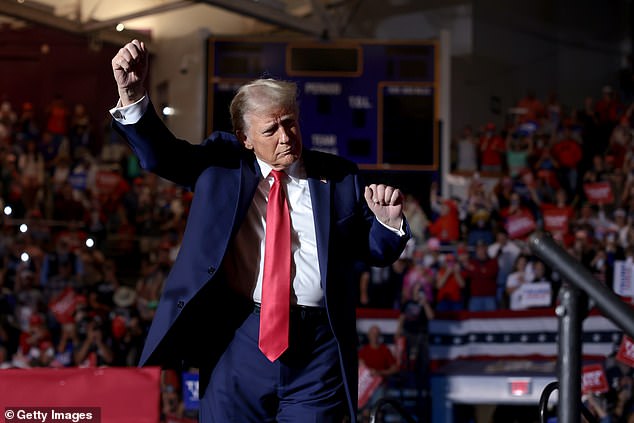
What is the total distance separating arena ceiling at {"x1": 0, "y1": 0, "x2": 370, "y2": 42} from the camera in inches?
618

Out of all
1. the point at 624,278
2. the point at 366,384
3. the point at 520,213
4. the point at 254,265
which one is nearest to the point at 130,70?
the point at 254,265

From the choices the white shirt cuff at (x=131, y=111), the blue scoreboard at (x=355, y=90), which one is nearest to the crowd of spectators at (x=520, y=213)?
the blue scoreboard at (x=355, y=90)

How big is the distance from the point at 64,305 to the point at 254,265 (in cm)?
990

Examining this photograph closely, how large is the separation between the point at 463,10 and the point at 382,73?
542 centimetres

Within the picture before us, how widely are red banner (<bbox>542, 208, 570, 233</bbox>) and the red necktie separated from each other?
11.5m

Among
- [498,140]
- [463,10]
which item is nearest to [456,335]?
[498,140]

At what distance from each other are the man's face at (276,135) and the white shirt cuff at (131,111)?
299 mm

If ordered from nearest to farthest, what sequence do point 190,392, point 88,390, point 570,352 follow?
point 570,352 < point 88,390 < point 190,392

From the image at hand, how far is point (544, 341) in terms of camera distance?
12195 millimetres

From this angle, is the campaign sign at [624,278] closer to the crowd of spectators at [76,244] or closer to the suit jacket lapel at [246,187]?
the crowd of spectators at [76,244]

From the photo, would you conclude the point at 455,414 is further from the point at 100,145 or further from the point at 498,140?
the point at 100,145

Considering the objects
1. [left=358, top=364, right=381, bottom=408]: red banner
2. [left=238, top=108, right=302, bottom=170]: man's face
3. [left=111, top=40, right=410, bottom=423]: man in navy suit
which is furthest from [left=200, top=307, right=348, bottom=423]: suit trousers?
[left=358, top=364, right=381, bottom=408]: red banner

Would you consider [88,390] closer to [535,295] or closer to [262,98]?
[262,98]

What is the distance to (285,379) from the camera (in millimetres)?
2996
